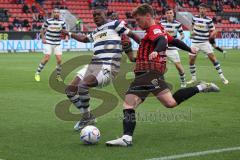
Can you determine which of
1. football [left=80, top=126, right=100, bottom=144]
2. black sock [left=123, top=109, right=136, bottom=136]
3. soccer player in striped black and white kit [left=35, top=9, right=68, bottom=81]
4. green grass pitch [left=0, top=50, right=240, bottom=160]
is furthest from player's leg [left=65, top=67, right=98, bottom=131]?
soccer player in striped black and white kit [left=35, top=9, right=68, bottom=81]

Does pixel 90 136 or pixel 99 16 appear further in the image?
pixel 99 16

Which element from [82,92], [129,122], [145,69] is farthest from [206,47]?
[129,122]

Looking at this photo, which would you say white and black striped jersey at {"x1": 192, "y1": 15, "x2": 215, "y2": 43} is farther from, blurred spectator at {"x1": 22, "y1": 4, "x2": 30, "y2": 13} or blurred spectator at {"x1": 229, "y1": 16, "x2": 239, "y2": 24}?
blurred spectator at {"x1": 229, "y1": 16, "x2": 239, "y2": 24}

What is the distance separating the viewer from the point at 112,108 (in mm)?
11961

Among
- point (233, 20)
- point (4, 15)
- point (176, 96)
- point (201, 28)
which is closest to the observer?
point (176, 96)

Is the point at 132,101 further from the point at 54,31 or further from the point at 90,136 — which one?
the point at 54,31

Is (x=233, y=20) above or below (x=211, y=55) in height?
below

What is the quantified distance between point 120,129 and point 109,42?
1511 mm

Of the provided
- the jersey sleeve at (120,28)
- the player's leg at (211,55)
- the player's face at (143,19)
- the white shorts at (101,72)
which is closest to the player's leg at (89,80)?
the white shorts at (101,72)

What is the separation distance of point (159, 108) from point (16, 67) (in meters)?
13.0

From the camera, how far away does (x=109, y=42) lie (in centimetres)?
917

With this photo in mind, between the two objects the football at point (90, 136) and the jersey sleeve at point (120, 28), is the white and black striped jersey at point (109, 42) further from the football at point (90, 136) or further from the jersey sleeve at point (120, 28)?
the football at point (90, 136)

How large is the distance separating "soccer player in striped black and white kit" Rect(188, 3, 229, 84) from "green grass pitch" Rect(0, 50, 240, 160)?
2720 millimetres

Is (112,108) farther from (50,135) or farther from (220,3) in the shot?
(220,3)
